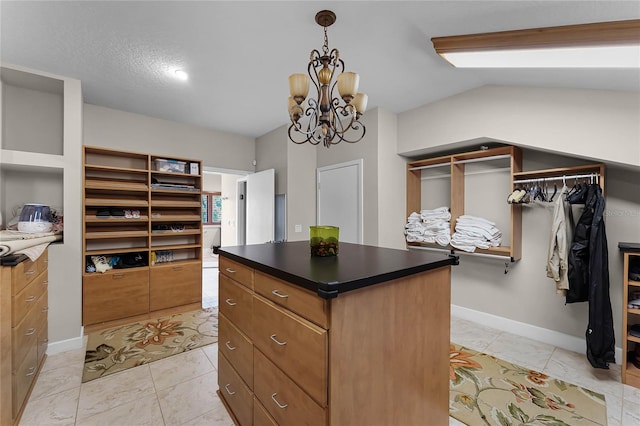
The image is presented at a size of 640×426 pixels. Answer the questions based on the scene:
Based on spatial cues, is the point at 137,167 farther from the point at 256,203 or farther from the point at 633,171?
the point at 633,171

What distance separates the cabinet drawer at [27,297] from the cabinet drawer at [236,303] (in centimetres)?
117

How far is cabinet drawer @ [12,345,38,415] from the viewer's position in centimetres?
167

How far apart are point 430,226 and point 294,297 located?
8.74 feet

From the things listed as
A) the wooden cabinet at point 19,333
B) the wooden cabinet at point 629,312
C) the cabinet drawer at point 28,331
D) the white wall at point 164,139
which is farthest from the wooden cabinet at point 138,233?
the wooden cabinet at point 629,312

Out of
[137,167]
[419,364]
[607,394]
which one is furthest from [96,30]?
[607,394]

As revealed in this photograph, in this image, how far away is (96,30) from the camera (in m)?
1.99

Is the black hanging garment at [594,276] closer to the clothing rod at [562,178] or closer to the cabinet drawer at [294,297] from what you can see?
the clothing rod at [562,178]

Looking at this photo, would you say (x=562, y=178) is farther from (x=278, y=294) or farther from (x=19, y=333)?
(x=19, y=333)

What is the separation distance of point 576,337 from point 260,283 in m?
3.06

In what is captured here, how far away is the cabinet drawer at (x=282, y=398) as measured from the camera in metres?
1.08

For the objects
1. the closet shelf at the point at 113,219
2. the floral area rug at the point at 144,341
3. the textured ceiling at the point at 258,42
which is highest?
the textured ceiling at the point at 258,42

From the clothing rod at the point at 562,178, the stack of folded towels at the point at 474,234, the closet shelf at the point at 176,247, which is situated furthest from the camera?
the closet shelf at the point at 176,247

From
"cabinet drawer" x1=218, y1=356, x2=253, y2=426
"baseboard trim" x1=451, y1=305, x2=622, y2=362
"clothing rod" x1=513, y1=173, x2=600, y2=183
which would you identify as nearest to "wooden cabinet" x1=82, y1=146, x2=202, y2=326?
"cabinet drawer" x1=218, y1=356, x2=253, y2=426

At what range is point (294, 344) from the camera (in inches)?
45.5
